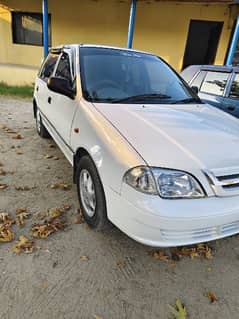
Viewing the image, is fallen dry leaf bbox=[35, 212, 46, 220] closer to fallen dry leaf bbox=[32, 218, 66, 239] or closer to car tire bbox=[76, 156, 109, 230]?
fallen dry leaf bbox=[32, 218, 66, 239]

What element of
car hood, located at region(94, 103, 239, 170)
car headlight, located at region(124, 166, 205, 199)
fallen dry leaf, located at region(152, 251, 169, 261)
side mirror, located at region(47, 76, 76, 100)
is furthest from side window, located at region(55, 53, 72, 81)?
fallen dry leaf, located at region(152, 251, 169, 261)

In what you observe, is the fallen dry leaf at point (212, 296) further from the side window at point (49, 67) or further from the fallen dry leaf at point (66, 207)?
the side window at point (49, 67)

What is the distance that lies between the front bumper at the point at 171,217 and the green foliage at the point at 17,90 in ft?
26.5

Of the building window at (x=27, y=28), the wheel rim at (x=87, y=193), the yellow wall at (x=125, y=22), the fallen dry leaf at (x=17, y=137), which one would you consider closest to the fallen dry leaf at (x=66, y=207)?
the wheel rim at (x=87, y=193)

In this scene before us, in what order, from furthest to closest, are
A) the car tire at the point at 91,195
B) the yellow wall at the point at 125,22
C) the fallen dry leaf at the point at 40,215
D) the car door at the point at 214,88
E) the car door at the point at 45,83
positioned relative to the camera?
the yellow wall at the point at 125,22, the car door at the point at 214,88, the car door at the point at 45,83, the fallen dry leaf at the point at 40,215, the car tire at the point at 91,195

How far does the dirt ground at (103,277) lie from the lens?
1.83 m

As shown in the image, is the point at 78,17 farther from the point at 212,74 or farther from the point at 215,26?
the point at 212,74

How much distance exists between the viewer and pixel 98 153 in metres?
2.20

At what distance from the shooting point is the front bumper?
1785 mm

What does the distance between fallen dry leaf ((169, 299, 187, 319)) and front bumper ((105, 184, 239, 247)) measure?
0.45m

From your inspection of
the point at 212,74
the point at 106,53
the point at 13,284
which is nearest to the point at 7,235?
the point at 13,284

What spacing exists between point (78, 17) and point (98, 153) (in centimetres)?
929

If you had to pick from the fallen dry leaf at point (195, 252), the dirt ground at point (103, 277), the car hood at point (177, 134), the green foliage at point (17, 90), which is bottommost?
the green foliage at point (17, 90)

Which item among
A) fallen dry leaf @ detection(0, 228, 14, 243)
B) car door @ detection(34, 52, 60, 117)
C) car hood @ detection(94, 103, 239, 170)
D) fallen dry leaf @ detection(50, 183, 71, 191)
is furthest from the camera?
car door @ detection(34, 52, 60, 117)
